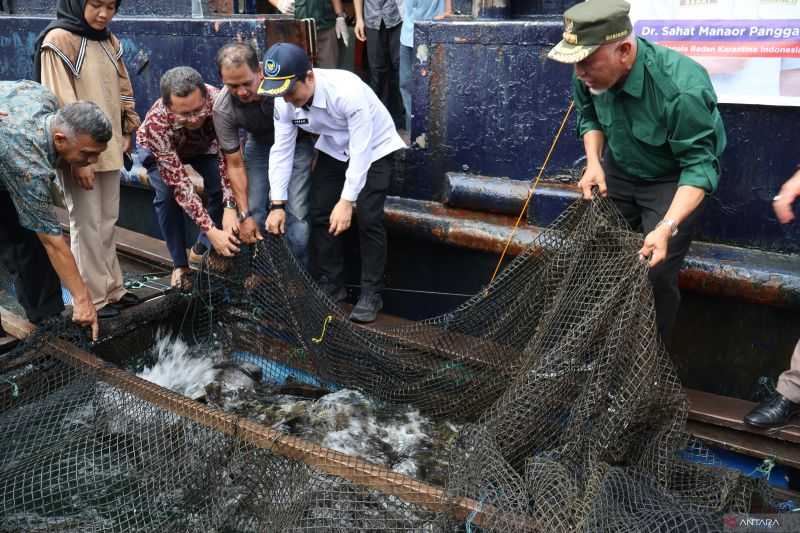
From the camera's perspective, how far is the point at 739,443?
339 cm

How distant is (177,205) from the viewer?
15.6 feet

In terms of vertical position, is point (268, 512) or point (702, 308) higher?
point (702, 308)

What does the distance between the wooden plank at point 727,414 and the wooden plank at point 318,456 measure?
155 cm

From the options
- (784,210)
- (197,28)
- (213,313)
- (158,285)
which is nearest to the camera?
(784,210)

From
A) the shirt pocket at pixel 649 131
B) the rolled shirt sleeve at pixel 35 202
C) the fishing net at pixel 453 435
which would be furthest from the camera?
the rolled shirt sleeve at pixel 35 202

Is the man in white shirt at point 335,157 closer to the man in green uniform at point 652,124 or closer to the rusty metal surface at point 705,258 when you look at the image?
the rusty metal surface at point 705,258

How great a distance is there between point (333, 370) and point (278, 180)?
1.22 meters

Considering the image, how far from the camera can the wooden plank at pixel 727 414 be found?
10.8 feet

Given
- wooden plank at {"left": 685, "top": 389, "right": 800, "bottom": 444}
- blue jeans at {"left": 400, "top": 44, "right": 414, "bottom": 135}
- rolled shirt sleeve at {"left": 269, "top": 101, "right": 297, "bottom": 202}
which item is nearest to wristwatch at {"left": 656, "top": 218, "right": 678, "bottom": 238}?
wooden plank at {"left": 685, "top": 389, "right": 800, "bottom": 444}

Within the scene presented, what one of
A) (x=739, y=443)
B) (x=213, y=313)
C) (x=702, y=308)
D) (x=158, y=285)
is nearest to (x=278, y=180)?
(x=213, y=313)

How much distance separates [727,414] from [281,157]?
2865 mm

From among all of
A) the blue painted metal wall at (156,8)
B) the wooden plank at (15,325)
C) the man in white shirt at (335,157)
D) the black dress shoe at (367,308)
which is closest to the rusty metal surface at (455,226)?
the man in white shirt at (335,157)

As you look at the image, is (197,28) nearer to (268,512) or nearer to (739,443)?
(268,512)

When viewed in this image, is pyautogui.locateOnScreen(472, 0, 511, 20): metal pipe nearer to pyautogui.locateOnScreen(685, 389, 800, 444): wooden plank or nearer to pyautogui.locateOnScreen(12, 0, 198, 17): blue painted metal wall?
pyautogui.locateOnScreen(12, 0, 198, 17): blue painted metal wall
